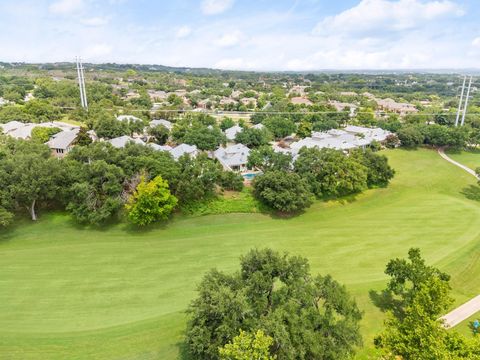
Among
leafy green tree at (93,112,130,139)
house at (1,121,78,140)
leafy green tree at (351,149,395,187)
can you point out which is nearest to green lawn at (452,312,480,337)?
leafy green tree at (351,149,395,187)

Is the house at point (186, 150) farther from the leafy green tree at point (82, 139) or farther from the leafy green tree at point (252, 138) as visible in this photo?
the leafy green tree at point (82, 139)

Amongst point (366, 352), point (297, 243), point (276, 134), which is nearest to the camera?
point (366, 352)

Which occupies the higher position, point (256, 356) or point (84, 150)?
point (84, 150)

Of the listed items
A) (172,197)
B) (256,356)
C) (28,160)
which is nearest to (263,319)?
(256,356)

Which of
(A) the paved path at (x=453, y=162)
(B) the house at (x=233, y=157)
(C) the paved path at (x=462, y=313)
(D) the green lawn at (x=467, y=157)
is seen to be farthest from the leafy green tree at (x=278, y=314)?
(D) the green lawn at (x=467, y=157)

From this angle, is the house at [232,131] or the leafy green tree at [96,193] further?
the house at [232,131]

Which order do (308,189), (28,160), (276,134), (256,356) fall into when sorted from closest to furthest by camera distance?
(256,356), (28,160), (308,189), (276,134)

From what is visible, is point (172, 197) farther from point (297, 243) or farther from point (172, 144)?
point (172, 144)
